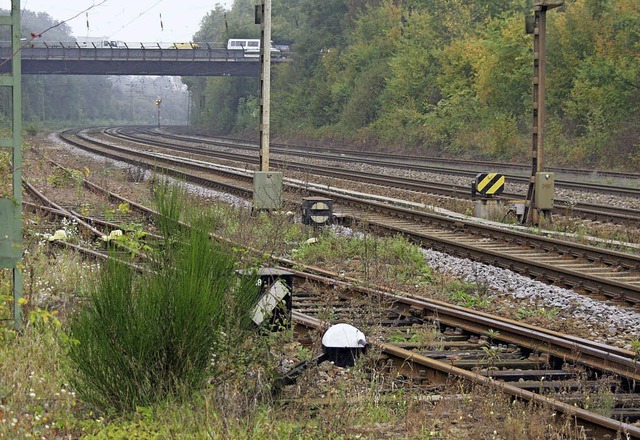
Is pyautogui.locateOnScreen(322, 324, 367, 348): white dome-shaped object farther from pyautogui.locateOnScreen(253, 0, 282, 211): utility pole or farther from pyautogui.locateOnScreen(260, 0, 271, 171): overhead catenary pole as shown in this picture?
pyautogui.locateOnScreen(260, 0, 271, 171): overhead catenary pole

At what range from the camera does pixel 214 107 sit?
9250 centimetres

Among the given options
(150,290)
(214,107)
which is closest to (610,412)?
(150,290)

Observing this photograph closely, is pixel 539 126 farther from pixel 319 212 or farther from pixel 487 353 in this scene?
pixel 487 353

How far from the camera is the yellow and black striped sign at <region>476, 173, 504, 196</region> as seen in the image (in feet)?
62.7

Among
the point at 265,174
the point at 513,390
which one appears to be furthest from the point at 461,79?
the point at 513,390

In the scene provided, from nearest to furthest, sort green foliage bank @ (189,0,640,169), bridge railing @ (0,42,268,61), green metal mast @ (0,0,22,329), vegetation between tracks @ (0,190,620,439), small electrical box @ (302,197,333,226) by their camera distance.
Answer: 1. vegetation between tracks @ (0,190,620,439)
2. green metal mast @ (0,0,22,329)
3. small electrical box @ (302,197,333,226)
4. green foliage bank @ (189,0,640,169)
5. bridge railing @ (0,42,268,61)

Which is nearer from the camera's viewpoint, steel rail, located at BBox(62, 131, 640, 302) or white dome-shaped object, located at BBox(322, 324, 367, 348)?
white dome-shaped object, located at BBox(322, 324, 367, 348)

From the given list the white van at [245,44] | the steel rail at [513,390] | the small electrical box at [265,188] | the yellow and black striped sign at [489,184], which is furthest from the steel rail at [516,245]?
the white van at [245,44]

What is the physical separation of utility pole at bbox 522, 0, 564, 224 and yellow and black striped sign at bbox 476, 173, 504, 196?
1.16 meters

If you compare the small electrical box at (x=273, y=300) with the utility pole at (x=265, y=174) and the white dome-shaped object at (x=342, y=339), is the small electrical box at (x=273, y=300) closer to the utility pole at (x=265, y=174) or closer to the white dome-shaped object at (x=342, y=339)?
the white dome-shaped object at (x=342, y=339)

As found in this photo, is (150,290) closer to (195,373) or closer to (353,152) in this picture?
(195,373)

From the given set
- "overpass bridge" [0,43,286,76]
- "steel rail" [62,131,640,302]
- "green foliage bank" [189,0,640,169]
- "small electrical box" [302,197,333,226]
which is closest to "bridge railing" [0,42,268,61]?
"overpass bridge" [0,43,286,76]

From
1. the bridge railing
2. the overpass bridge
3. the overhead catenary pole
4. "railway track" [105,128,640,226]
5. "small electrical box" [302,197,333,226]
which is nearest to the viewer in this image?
"small electrical box" [302,197,333,226]

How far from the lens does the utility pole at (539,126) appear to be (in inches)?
697
